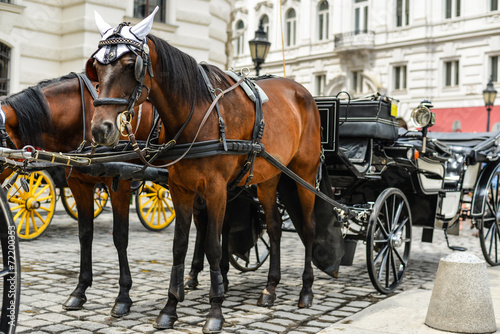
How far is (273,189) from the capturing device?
559 centimetres

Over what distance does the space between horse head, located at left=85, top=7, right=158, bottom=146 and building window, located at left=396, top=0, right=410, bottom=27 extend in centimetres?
2868

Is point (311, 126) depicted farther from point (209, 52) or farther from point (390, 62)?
point (390, 62)

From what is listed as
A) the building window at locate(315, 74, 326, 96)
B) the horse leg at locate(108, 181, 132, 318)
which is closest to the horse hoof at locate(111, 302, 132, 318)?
the horse leg at locate(108, 181, 132, 318)

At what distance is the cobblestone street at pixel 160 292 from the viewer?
4.48 metres

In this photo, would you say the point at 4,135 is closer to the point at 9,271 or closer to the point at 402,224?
the point at 9,271

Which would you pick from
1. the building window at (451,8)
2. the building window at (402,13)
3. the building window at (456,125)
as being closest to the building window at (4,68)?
the building window at (456,125)

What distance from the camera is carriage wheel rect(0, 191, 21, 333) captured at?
3.03 m

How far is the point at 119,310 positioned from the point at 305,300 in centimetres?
162

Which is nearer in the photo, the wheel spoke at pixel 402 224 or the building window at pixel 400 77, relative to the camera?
the wheel spoke at pixel 402 224

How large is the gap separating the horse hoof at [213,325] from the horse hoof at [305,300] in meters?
1.06

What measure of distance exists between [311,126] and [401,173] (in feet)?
5.59

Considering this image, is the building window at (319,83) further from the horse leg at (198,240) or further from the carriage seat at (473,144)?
the horse leg at (198,240)

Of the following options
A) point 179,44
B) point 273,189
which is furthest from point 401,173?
point 179,44

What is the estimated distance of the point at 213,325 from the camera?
4.28m
